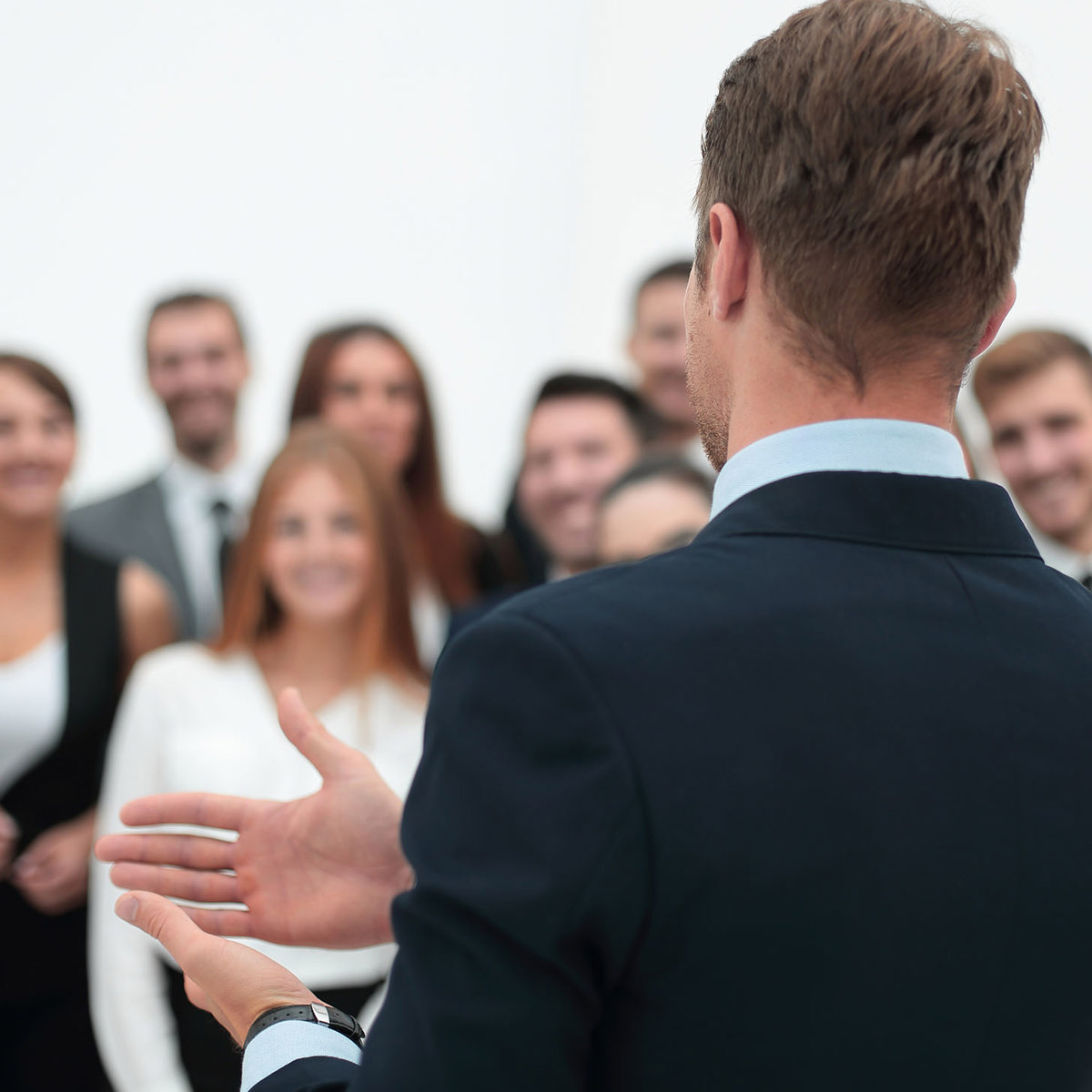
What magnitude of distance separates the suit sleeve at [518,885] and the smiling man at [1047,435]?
78.3 inches

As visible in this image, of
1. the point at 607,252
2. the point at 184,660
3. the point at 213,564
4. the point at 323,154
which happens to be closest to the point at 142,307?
the point at 323,154

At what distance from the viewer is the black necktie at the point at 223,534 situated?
3.00 m

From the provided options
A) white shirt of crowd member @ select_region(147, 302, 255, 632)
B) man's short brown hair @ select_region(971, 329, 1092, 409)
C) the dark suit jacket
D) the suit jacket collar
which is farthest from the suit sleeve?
white shirt of crowd member @ select_region(147, 302, 255, 632)

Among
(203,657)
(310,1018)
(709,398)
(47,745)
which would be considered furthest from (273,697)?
(709,398)

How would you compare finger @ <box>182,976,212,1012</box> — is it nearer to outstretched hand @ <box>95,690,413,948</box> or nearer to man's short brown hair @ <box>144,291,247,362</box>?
outstretched hand @ <box>95,690,413,948</box>

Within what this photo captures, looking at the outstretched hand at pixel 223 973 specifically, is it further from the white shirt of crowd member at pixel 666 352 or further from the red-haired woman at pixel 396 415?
the white shirt of crowd member at pixel 666 352

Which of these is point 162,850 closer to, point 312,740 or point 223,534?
point 312,740

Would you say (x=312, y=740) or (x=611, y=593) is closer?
(x=611, y=593)

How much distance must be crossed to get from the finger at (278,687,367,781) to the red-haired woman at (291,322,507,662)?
1908 mm

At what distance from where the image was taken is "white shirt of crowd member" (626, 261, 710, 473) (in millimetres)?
3400

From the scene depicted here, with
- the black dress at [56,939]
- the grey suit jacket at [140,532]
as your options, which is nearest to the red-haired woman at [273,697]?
the black dress at [56,939]

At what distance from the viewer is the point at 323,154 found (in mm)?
6707

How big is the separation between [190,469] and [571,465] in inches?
40.4

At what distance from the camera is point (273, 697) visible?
238 cm
